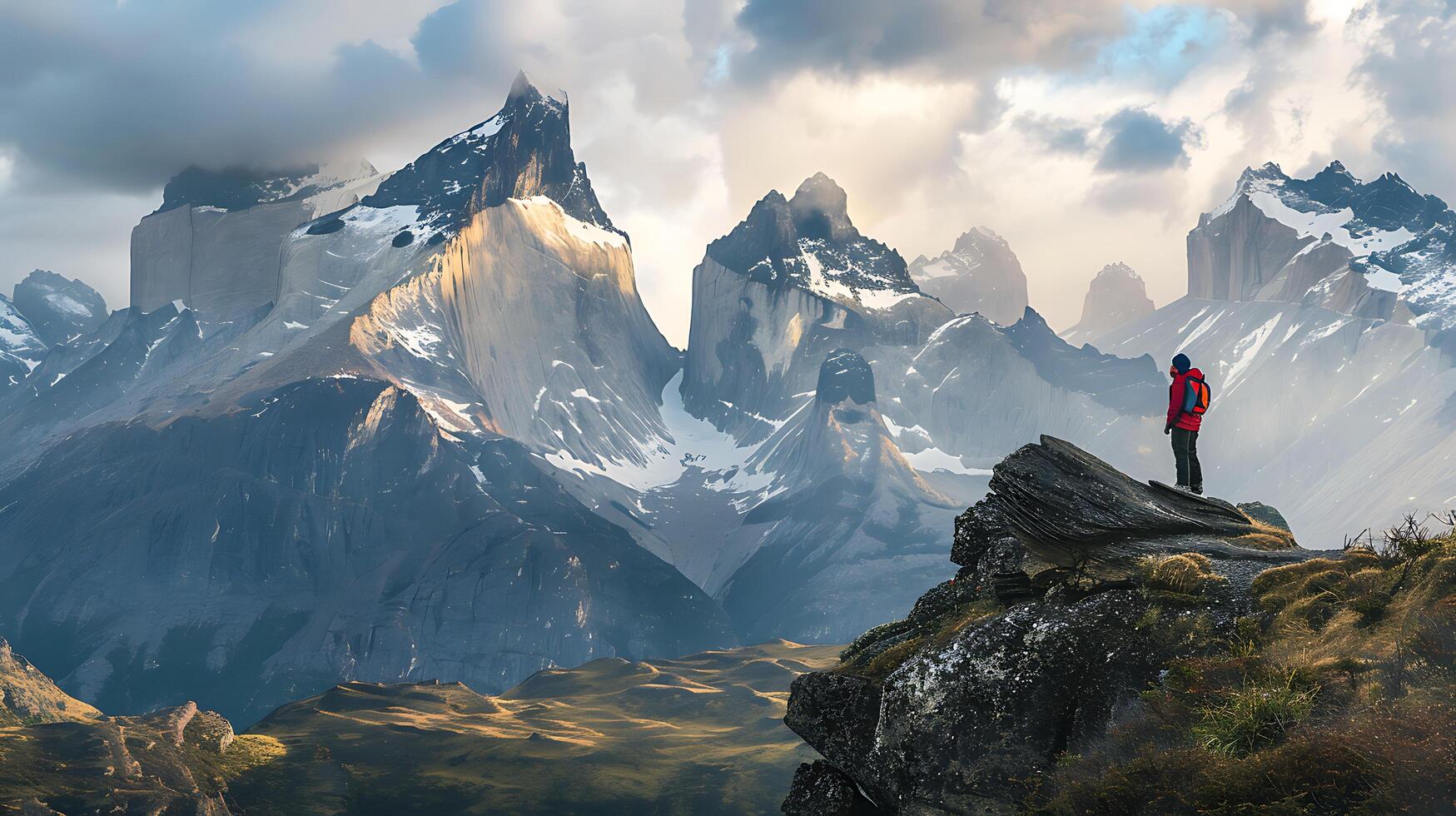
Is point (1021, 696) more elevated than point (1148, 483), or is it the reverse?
point (1148, 483)

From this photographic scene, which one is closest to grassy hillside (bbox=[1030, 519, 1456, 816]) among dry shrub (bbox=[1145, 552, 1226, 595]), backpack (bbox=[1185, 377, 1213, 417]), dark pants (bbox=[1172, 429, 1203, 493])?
dry shrub (bbox=[1145, 552, 1226, 595])

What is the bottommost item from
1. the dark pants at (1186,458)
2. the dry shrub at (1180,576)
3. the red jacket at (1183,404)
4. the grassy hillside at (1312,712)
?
the grassy hillside at (1312,712)

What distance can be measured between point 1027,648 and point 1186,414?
43.0ft

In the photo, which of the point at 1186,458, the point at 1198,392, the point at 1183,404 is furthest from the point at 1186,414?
the point at 1186,458

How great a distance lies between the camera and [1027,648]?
21.8m

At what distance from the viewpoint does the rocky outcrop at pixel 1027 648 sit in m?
21.0

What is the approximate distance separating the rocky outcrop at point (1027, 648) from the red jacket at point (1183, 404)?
12.9ft

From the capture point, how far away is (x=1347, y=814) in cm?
1516

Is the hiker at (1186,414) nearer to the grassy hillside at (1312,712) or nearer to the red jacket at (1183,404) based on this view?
the red jacket at (1183,404)

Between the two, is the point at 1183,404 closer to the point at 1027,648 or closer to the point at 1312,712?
the point at 1027,648

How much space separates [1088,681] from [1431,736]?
6448 mm

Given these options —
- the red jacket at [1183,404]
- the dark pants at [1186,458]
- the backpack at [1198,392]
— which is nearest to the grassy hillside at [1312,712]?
the backpack at [1198,392]

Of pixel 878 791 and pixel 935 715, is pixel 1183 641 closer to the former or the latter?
pixel 935 715

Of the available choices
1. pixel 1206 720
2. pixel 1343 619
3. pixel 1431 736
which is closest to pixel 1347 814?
pixel 1431 736
